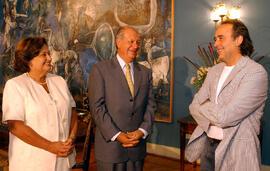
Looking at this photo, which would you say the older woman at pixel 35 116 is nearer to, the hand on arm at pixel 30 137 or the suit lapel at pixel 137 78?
the hand on arm at pixel 30 137

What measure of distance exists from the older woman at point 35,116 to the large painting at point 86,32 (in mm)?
2559

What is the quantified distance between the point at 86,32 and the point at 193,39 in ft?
8.05

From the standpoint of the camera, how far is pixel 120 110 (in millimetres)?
2227

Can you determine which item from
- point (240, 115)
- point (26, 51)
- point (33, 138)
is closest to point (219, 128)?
point (240, 115)

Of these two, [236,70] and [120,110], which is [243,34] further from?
[120,110]

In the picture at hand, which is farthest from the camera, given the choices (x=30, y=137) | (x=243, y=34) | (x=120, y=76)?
(x=120, y=76)

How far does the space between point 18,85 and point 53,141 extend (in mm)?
503

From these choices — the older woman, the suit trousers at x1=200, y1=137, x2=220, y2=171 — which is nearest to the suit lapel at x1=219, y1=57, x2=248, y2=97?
the suit trousers at x1=200, y1=137, x2=220, y2=171

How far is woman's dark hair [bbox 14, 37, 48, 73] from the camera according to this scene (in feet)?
6.07

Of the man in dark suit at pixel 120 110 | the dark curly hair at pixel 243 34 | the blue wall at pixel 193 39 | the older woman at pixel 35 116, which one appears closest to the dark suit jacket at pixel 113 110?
the man in dark suit at pixel 120 110

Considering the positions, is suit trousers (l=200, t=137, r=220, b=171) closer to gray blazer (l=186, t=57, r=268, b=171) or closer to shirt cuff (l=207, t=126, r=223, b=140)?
shirt cuff (l=207, t=126, r=223, b=140)

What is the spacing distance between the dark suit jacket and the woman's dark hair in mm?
585

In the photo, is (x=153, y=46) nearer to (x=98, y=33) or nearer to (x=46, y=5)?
(x=98, y=33)

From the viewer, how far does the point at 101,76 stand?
7.41ft
